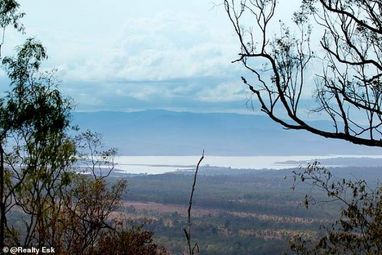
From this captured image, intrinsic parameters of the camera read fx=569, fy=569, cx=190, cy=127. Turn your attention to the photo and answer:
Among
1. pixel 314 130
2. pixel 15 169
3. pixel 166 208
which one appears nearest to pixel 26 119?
pixel 15 169

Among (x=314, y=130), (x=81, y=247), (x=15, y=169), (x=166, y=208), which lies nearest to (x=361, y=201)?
(x=314, y=130)

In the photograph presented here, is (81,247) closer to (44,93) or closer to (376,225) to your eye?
(44,93)

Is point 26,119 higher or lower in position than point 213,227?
higher

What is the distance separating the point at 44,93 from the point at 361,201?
13331 millimetres

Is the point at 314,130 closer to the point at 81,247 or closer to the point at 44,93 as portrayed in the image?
the point at 44,93

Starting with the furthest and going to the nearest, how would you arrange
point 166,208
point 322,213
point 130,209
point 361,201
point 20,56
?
point 166,208 < point 322,213 < point 130,209 < point 20,56 < point 361,201

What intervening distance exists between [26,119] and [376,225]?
1411cm

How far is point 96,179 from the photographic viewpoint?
27.6m

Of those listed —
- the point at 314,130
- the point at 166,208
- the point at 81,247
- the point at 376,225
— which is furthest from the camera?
the point at 166,208

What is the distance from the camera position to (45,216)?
2588 centimetres

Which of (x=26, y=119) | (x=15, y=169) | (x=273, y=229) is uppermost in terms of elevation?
(x=26, y=119)

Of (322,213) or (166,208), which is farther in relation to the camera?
(166,208)

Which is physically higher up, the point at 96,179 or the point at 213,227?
the point at 96,179

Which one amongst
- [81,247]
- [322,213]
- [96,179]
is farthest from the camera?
[322,213]
